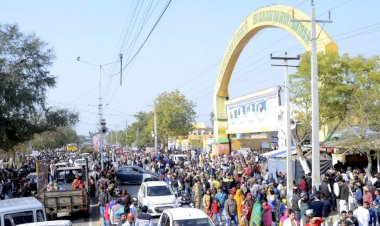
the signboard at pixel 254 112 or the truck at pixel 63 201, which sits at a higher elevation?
the signboard at pixel 254 112

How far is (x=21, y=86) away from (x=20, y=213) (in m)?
17.0

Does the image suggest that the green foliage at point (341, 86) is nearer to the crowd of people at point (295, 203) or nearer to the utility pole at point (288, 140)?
the utility pole at point (288, 140)

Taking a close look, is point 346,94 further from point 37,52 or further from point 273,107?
point 37,52

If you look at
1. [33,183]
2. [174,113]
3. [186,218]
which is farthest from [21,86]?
[174,113]

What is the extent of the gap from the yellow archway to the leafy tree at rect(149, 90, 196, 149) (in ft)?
69.1

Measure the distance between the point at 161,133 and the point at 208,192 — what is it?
58.3 metres

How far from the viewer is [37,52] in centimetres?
3034

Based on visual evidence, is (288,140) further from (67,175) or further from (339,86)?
(67,175)

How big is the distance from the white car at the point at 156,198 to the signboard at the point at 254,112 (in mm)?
14201

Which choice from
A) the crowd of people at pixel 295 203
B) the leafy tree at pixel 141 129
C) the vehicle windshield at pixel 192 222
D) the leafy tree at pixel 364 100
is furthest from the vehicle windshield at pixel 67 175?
the leafy tree at pixel 141 129

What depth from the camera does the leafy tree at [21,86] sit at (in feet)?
91.0

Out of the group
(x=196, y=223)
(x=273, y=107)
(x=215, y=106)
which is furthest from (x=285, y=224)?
(x=215, y=106)

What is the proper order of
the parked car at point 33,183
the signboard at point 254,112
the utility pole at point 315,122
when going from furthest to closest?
the signboard at point 254,112
the parked car at point 33,183
the utility pole at point 315,122

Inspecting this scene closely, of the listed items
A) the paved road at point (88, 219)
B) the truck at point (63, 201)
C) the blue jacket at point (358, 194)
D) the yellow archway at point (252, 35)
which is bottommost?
the paved road at point (88, 219)
